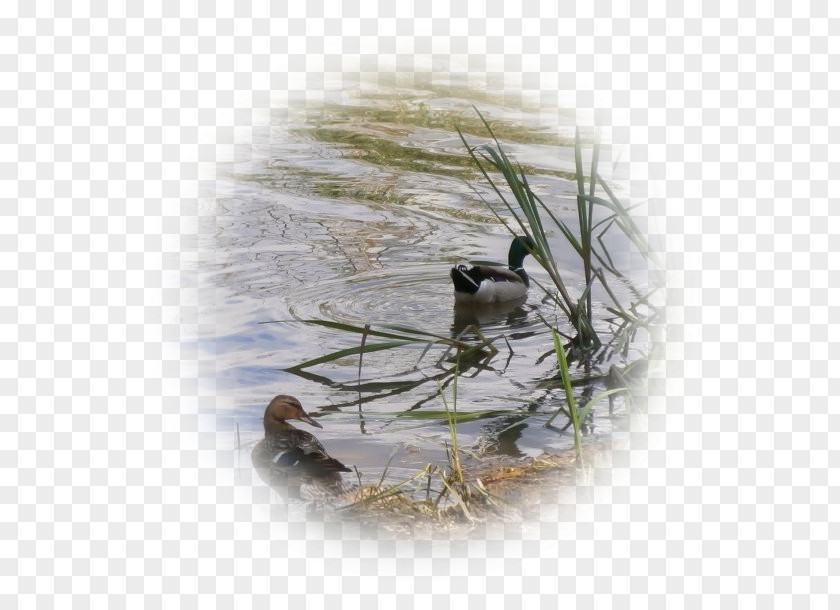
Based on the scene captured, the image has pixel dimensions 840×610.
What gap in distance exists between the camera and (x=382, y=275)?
9344mm

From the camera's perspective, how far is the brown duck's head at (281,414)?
5332 millimetres

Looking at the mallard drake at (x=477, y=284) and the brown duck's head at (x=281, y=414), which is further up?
the brown duck's head at (x=281, y=414)

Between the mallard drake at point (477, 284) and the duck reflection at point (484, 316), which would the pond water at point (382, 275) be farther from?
the mallard drake at point (477, 284)

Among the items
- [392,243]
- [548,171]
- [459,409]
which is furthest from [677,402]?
[548,171]

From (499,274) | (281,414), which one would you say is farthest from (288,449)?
(499,274)

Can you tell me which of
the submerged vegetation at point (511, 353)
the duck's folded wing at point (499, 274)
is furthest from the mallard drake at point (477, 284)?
the submerged vegetation at point (511, 353)

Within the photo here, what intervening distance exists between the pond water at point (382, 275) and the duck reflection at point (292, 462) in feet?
0.65

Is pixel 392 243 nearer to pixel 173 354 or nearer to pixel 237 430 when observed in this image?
pixel 173 354

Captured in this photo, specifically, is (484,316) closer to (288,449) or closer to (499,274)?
(499,274)

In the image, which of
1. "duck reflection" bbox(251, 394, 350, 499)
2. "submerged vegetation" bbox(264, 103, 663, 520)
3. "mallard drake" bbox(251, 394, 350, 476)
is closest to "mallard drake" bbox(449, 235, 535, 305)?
"submerged vegetation" bbox(264, 103, 663, 520)

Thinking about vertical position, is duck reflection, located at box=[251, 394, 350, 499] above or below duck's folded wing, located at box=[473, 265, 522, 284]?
above

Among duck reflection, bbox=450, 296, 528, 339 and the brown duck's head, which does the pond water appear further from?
the brown duck's head

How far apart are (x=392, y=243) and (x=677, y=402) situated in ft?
17.9

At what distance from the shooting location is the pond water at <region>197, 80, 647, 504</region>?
19.8 feet
